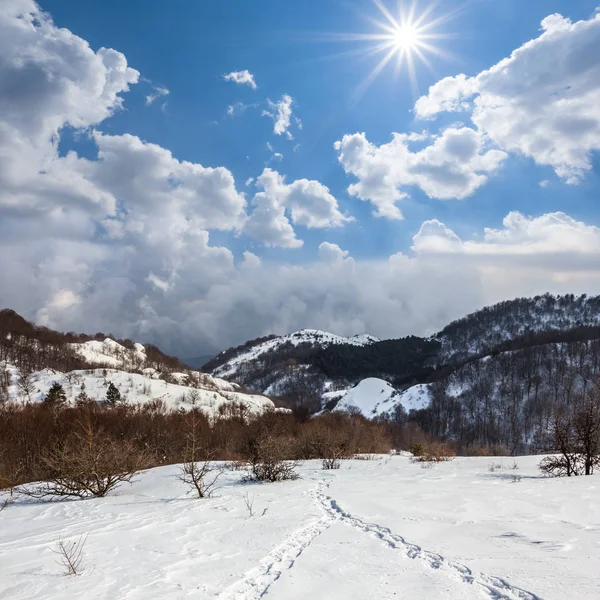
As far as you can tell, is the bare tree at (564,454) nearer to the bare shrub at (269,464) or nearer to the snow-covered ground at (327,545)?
the snow-covered ground at (327,545)

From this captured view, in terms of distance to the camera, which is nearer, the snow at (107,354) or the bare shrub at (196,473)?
the bare shrub at (196,473)

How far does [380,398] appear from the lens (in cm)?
17938

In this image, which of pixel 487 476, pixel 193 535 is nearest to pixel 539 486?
pixel 487 476

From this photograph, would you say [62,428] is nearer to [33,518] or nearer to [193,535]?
[33,518]

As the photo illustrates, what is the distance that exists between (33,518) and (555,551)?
44.0 ft

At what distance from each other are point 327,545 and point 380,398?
180 metres

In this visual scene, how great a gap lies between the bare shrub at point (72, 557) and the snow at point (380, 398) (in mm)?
162351

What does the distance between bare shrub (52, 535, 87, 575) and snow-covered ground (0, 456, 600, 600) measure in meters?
0.14

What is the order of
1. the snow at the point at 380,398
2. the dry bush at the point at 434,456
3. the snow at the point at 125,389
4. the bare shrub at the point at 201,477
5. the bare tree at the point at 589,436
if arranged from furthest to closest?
1. the snow at the point at 380,398
2. the snow at the point at 125,389
3. the dry bush at the point at 434,456
4. the bare tree at the point at 589,436
5. the bare shrub at the point at 201,477

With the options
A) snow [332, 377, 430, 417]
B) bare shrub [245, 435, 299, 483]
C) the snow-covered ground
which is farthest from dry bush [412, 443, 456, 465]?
snow [332, 377, 430, 417]

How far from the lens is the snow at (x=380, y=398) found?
164 m

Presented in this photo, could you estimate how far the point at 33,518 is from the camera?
12180 millimetres

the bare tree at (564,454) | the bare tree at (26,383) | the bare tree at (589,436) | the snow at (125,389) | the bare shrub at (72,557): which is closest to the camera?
the bare shrub at (72,557)

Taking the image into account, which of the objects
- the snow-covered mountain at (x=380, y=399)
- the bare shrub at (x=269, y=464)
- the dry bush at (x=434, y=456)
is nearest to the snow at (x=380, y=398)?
the snow-covered mountain at (x=380, y=399)
